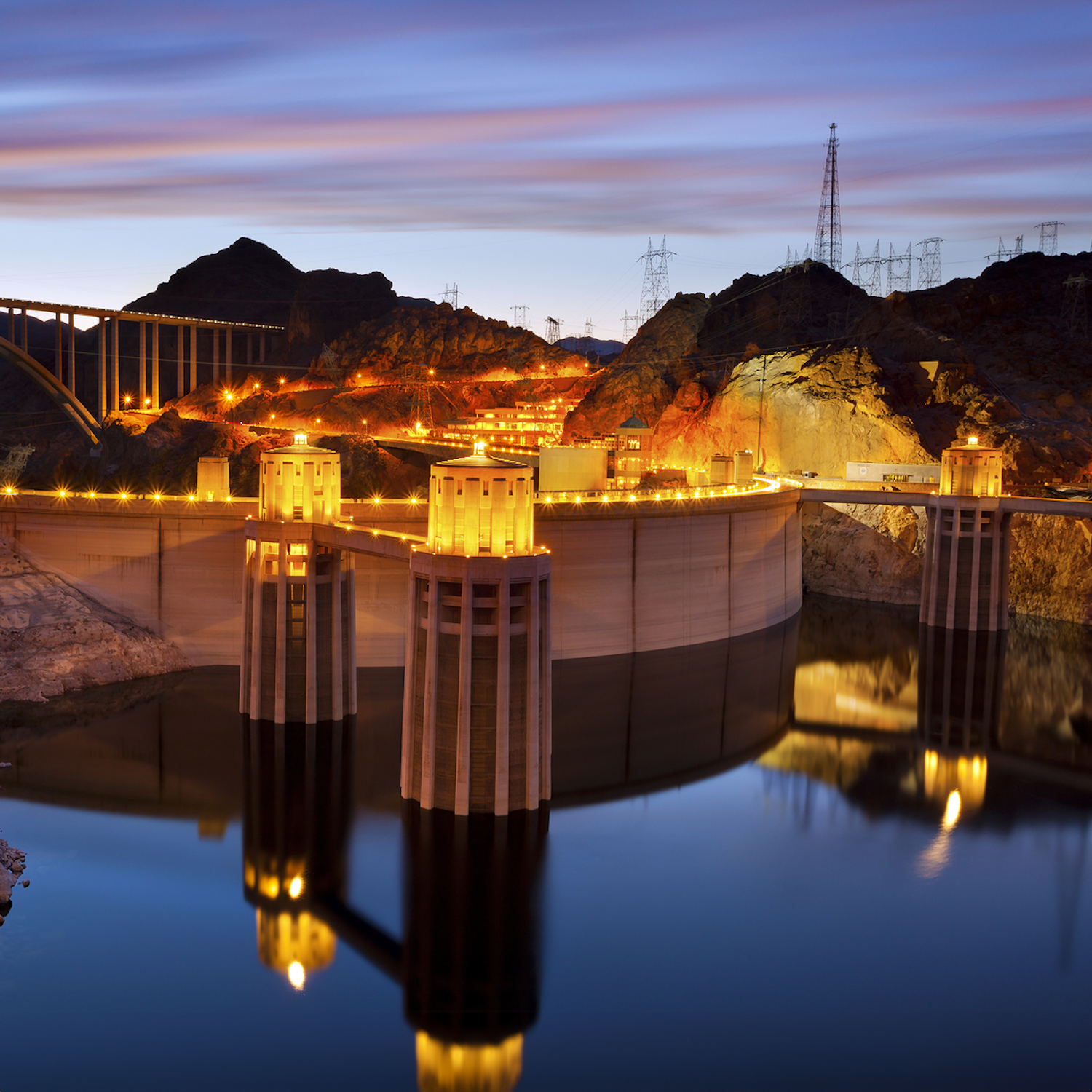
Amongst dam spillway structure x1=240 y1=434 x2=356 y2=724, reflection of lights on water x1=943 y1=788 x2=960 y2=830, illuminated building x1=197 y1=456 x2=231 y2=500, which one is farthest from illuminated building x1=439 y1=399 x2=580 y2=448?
reflection of lights on water x1=943 y1=788 x2=960 y2=830

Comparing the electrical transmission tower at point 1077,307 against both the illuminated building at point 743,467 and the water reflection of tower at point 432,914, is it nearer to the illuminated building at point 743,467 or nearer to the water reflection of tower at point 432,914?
the illuminated building at point 743,467

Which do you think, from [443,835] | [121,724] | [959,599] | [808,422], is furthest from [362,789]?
[808,422]

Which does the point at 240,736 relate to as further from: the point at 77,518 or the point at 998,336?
the point at 998,336

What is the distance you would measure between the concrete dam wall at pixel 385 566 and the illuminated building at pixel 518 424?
5072 cm

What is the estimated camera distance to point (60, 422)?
517ft

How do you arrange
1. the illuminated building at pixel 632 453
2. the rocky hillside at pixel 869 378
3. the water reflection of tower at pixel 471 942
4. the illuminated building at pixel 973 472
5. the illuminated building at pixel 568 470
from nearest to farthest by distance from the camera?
1. the water reflection of tower at pixel 471 942
2. the illuminated building at pixel 973 472
3. the illuminated building at pixel 568 470
4. the rocky hillside at pixel 869 378
5. the illuminated building at pixel 632 453

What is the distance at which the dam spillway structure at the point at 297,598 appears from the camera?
151 ft

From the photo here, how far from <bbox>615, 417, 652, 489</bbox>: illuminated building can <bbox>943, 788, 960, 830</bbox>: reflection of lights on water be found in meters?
44.8

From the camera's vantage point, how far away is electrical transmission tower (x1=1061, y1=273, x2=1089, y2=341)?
10662 centimetres

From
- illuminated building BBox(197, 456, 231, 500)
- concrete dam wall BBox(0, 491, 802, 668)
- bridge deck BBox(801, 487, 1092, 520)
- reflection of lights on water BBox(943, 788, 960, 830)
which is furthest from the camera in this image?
bridge deck BBox(801, 487, 1092, 520)

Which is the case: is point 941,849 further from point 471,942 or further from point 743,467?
point 743,467

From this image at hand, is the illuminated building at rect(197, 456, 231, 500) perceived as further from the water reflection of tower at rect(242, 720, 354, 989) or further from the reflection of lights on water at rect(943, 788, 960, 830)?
the reflection of lights on water at rect(943, 788, 960, 830)

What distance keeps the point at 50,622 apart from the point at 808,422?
199 ft

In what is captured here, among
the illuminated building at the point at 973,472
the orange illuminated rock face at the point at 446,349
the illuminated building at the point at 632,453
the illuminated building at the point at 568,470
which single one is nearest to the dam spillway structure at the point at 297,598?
the illuminated building at the point at 568,470
